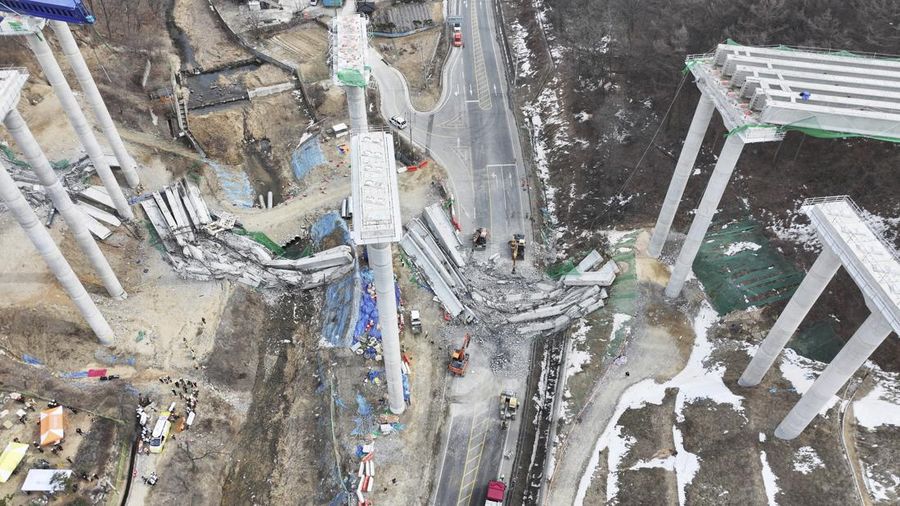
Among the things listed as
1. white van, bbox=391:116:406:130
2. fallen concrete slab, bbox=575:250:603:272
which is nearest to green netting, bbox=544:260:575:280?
fallen concrete slab, bbox=575:250:603:272

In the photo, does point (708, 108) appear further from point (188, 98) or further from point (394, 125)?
point (188, 98)

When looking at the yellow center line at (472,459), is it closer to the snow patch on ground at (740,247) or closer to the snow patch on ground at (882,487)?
the snow patch on ground at (882,487)

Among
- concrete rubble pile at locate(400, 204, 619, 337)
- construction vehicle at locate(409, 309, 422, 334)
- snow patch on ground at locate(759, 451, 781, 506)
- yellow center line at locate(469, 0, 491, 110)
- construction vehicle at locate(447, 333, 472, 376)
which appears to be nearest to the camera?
snow patch on ground at locate(759, 451, 781, 506)

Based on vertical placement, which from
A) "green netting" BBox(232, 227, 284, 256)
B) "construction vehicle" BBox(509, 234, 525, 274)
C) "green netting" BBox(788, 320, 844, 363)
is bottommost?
"green netting" BBox(788, 320, 844, 363)

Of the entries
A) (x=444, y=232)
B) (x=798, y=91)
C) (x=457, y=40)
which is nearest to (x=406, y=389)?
(x=444, y=232)

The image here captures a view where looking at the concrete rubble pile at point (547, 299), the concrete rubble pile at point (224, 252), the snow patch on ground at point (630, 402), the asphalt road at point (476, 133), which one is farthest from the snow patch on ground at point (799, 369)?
the concrete rubble pile at point (224, 252)

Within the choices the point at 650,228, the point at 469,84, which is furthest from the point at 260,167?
the point at 650,228

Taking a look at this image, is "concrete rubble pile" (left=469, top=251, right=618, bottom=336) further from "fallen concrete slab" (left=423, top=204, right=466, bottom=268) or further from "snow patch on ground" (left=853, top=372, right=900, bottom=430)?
"snow patch on ground" (left=853, top=372, right=900, bottom=430)
